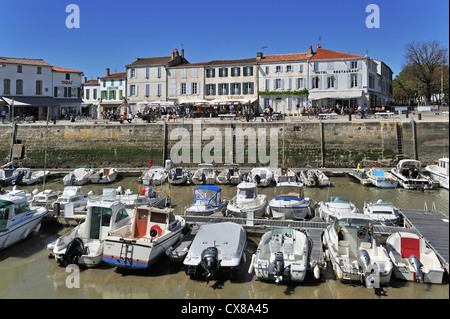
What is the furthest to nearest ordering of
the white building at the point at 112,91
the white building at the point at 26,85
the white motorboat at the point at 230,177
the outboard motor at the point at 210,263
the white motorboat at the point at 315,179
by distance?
1. the white building at the point at 112,91
2. the white building at the point at 26,85
3. the white motorboat at the point at 230,177
4. the white motorboat at the point at 315,179
5. the outboard motor at the point at 210,263

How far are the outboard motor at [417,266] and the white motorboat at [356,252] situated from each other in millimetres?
551

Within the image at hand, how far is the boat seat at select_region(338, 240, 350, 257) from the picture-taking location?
340 inches

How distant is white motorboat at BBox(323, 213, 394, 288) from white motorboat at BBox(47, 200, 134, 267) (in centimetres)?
585

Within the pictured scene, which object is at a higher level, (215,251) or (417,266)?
(215,251)

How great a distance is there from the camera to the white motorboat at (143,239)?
833 centimetres

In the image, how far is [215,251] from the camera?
8289 mm

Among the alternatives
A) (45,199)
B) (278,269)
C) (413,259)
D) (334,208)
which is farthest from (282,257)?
(45,199)

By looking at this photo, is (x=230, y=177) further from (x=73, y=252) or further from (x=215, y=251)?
(x=73, y=252)

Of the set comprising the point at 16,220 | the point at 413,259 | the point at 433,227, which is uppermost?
the point at 16,220

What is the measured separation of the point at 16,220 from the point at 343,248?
31.6 feet

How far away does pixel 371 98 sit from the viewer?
3259cm

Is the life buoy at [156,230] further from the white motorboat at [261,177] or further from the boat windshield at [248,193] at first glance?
the white motorboat at [261,177]

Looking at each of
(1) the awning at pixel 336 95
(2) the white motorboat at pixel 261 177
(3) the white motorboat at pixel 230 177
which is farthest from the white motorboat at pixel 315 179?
(1) the awning at pixel 336 95
